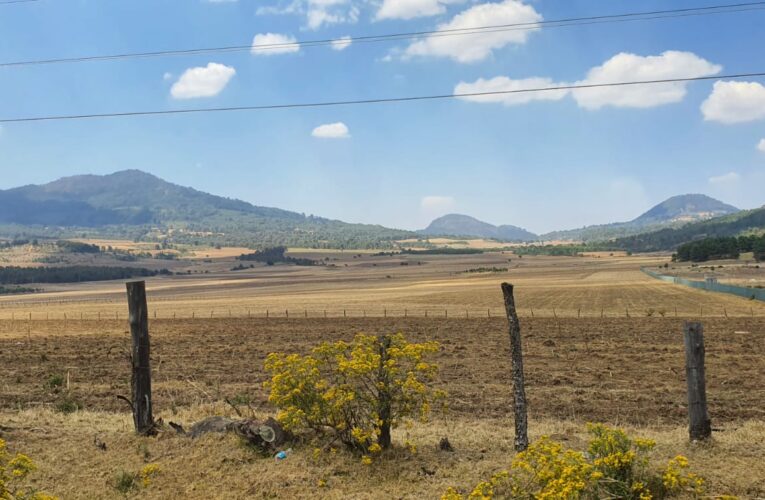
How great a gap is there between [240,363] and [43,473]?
16058 millimetres

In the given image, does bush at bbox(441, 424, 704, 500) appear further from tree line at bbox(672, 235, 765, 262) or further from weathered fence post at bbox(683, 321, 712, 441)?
tree line at bbox(672, 235, 765, 262)

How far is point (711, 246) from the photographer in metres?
155

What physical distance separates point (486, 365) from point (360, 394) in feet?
48.9

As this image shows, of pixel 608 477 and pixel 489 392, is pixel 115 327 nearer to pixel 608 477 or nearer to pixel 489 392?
pixel 489 392

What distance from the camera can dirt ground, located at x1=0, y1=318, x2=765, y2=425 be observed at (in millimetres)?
16609

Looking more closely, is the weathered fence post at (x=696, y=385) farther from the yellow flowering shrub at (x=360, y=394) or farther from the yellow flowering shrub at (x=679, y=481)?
the yellow flowering shrub at (x=360, y=394)

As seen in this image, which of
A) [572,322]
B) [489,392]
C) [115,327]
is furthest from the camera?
[115,327]

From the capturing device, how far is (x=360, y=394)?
10008 mm

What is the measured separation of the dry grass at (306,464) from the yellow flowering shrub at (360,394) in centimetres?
48

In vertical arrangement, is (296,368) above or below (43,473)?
above

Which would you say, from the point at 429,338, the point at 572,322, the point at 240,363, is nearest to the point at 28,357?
the point at 240,363

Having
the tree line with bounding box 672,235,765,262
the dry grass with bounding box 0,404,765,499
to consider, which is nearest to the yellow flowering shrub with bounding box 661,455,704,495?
the dry grass with bounding box 0,404,765,499

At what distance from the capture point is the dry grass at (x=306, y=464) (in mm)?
8898

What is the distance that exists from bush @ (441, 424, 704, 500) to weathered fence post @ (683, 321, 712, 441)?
76.7 inches
